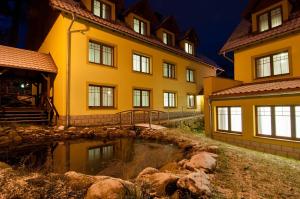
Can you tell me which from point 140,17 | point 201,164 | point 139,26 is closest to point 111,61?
point 139,26

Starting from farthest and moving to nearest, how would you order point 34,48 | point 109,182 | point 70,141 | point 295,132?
1. point 34,48
2. point 70,141
3. point 295,132
4. point 109,182

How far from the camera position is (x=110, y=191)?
426 cm

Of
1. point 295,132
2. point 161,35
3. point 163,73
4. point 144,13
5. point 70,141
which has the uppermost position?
point 144,13

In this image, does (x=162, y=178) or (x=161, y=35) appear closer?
(x=162, y=178)

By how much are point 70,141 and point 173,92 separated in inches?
495

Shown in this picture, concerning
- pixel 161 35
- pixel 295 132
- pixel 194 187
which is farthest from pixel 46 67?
pixel 295 132

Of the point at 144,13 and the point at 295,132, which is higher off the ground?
the point at 144,13

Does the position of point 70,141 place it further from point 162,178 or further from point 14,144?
point 162,178

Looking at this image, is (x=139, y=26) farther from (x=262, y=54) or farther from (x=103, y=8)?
(x=262, y=54)

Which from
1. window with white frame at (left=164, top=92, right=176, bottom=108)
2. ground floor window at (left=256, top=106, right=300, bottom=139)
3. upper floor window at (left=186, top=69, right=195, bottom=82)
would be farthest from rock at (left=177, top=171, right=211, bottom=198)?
upper floor window at (left=186, top=69, right=195, bottom=82)

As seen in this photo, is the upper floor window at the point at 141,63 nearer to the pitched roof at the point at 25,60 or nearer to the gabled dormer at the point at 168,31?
the gabled dormer at the point at 168,31

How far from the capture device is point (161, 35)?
2095 cm

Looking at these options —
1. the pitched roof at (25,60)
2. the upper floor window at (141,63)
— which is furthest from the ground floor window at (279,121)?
the pitched roof at (25,60)

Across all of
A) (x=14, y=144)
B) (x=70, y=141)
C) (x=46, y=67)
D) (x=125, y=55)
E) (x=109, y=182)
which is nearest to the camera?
(x=109, y=182)
